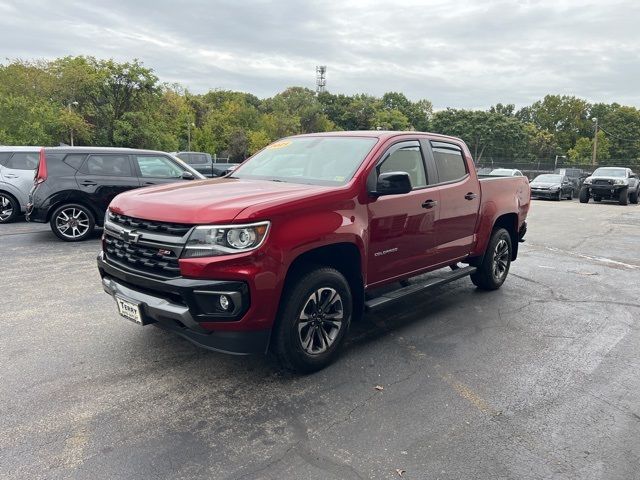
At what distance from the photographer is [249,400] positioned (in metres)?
3.35

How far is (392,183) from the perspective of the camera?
3934mm

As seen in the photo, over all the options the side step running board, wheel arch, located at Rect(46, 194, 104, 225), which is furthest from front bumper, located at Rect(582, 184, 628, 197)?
wheel arch, located at Rect(46, 194, 104, 225)

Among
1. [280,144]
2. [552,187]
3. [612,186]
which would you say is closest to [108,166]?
[280,144]

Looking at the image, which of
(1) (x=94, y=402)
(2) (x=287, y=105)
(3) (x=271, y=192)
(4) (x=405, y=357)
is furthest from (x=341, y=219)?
(2) (x=287, y=105)

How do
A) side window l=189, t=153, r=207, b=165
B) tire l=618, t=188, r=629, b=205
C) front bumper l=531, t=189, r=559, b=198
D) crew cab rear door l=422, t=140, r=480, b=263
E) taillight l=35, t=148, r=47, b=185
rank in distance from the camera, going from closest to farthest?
crew cab rear door l=422, t=140, r=480, b=263 < taillight l=35, t=148, r=47, b=185 < tire l=618, t=188, r=629, b=205 < front bumper l=531, t=189, r=559, b=198 < side window l=189, t=153, r=207, b=165

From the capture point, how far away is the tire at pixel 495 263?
6027 millimetres

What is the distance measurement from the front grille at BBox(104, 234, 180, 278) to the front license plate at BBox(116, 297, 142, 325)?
0.83ft

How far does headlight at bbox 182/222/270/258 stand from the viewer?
10.4 feet

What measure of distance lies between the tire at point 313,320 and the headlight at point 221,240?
0.52 meters

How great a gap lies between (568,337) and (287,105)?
72.7 metres

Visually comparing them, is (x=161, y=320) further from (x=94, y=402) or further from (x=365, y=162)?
(x=365, y=162)

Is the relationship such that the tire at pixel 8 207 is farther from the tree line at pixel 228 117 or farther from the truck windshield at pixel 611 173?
the truck windshield at pixel 611 173

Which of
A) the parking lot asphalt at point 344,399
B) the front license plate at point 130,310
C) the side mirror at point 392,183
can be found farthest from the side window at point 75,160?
the side mirror at point 392,183

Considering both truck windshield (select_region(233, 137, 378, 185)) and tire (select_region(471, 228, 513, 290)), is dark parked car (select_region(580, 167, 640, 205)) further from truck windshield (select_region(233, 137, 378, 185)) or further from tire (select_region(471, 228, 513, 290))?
truck windshield (select_region(233, 137, 378, 185))
